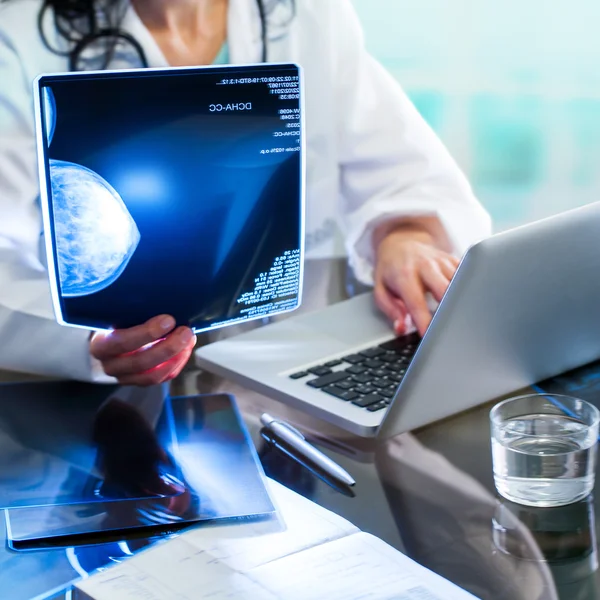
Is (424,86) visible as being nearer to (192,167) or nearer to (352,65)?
(352,65)

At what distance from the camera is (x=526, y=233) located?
0.69 m

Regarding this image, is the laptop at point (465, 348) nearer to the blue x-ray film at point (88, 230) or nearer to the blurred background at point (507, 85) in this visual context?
the blue x-ray film at point (88, 230)

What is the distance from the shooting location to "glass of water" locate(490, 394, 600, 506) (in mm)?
643

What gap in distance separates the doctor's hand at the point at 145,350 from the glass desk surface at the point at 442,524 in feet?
0.33

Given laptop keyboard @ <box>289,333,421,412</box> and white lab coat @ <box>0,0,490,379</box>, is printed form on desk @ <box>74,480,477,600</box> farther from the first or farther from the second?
white lab coat @ <box>0,0,490,379</box>

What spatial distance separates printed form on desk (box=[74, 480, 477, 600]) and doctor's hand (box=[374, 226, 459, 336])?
1.20 ft

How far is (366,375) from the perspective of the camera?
84cm

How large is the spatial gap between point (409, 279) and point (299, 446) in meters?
0.32

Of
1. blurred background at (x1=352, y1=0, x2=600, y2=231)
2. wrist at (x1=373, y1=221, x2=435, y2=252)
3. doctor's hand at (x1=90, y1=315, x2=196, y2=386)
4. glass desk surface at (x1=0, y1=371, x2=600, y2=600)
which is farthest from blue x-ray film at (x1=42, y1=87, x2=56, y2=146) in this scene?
blurred background at (x1=352, y1=0, x2=600, y2=231)

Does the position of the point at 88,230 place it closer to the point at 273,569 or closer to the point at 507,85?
the point at 273,569

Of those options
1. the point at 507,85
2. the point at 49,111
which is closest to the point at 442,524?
the point at 49,111

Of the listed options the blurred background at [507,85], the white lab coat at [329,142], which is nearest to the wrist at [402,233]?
the white lab coat at [329,142]

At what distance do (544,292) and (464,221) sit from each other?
49cm

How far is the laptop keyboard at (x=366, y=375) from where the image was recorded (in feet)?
2.62
